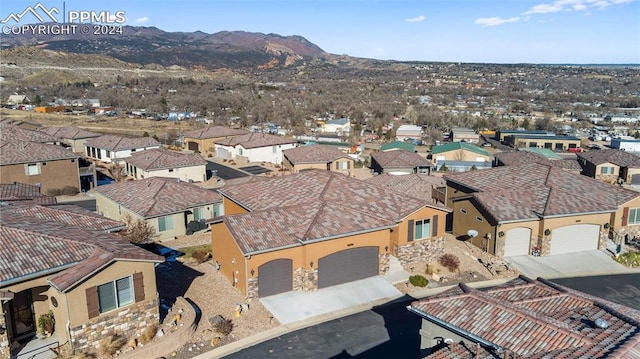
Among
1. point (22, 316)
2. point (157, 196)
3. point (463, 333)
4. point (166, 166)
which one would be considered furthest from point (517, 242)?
point (166, 166)

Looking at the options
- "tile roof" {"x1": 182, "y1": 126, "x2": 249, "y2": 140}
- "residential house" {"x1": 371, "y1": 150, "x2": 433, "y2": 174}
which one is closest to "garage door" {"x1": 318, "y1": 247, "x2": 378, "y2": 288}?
"residential house" {"x1": 371, "y1": 150, "x2": 433, "y2": 174}

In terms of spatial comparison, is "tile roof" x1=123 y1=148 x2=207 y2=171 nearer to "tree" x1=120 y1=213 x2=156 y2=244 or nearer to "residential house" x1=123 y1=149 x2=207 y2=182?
"residential house" x1=123 y1=149 x2=207 y2=182

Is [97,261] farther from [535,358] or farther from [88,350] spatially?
[535,358]

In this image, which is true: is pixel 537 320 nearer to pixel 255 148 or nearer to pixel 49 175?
pixel 49 175

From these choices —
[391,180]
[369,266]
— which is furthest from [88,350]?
[391,180]

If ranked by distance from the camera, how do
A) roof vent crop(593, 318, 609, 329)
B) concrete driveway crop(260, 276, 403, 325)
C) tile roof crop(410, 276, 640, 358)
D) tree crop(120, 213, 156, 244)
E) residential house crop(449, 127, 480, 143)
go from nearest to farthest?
1. tile roof crop(410, 276, 640, 358)
2. roof vent crop(593, 318, 609, 329)
3. concrete driveway crop(260, 276, 403, 325)
4. tree crop(120, 213, 156, 244)
5. residential house crop(449, 127, 480, 143)

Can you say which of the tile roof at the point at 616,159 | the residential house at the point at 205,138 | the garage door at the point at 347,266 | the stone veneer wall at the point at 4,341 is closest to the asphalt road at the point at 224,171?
the residential house at the point at 205,138

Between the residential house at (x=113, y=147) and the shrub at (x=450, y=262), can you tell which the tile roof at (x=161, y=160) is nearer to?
the residential house at (x=113, y=147)
